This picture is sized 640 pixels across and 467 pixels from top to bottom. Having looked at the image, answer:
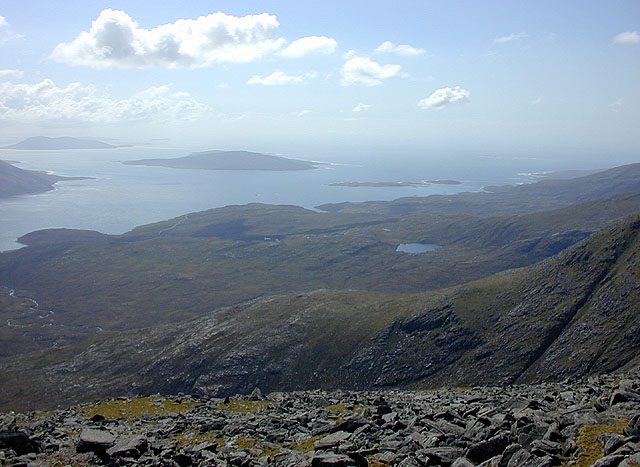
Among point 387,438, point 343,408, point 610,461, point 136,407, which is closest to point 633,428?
point 610,461

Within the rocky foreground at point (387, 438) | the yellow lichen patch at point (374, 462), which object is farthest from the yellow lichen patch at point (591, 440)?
the yellow lichen patch at point (374, 462)

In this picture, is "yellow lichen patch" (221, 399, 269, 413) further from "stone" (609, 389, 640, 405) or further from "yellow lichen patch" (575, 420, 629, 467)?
"yellow lichen patch" (575, 420, 629, 467)

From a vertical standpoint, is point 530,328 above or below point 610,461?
below

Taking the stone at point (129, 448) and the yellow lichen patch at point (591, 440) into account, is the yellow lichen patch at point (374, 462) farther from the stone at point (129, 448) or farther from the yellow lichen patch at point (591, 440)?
the stone at point (129, 448)

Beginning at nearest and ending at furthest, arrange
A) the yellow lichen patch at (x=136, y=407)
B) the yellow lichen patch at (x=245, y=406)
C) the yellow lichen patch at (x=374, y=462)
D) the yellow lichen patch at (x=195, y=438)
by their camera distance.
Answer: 1. the yellow lichen patch at (x=374, y=462)
2. the yellow lichen patch at (x=195, y=438)
3. the yellow lichen patch at (x=245, y=406)
4. the yellow lichen patch at (x=136, y=407)

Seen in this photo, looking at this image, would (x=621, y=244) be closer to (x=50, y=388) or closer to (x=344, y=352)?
(x=344, y=352)

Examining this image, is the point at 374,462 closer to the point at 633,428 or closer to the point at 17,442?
the point at 633,428

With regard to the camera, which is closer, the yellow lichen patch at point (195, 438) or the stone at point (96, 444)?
the stone at point (96, 444)
